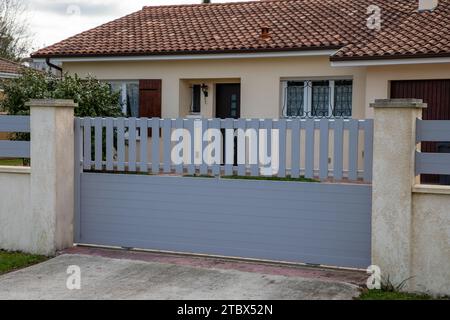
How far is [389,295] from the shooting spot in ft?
21.2

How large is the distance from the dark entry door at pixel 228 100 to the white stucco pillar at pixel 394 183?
9414 mm

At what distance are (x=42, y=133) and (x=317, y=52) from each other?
25.0ft

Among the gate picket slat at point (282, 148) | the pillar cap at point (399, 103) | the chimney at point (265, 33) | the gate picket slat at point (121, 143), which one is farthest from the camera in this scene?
the chimney at point (265, 33)

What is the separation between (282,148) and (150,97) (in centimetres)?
893

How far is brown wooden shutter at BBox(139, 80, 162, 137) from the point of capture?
15883 mm

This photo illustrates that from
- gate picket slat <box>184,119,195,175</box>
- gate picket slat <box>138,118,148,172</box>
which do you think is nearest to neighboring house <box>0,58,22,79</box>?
gate picket slat <box>138,118,148,172</box>

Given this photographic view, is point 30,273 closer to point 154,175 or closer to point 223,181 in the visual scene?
point 154,175

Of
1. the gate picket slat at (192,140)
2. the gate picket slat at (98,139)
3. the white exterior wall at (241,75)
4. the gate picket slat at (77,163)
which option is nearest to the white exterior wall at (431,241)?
the gate picket slat at (192,140)

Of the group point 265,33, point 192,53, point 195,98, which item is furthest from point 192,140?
point 195,98

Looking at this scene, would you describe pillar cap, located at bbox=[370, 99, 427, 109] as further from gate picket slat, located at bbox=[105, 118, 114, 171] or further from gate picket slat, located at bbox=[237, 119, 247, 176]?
gate picket slat, located at bbox=[105, 118, 114, 171]

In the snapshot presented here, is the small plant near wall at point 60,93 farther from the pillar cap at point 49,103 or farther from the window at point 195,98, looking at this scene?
the pillar cap at point 49,103

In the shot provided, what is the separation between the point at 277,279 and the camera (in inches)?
274

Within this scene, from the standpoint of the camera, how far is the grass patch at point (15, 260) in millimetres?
7676

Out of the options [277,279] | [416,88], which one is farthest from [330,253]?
[416,88]
